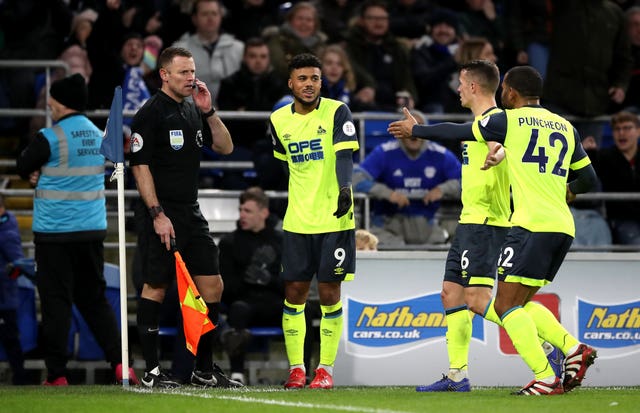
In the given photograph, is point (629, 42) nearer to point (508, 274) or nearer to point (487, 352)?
point (487, 352)

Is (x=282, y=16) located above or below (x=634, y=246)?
above

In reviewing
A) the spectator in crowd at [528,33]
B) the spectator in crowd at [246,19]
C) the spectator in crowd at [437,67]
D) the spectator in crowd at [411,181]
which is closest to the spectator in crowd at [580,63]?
the spectator in crowd at [528,33]

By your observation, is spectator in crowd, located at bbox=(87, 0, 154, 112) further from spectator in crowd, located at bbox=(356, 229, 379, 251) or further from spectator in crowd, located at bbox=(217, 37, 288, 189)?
spectator in crowd, located at bbox=(356, 229, 379, 251)

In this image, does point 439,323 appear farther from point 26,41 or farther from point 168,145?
point 26,41

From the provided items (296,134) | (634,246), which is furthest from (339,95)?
(296,134)

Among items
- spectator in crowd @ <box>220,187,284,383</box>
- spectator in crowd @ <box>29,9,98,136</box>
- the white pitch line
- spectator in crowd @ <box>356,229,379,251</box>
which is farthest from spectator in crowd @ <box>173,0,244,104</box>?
the white pitch line

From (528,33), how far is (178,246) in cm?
783

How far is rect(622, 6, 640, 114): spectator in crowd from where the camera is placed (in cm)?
1589

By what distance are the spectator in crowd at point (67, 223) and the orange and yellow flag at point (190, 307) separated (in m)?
1.51

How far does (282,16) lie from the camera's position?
53.7 ft

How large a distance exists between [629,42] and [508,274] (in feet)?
24.0

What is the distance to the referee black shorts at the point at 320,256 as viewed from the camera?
32.0 feet

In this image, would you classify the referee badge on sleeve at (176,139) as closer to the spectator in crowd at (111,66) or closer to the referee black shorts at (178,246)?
the referee black shorts at (178,246)

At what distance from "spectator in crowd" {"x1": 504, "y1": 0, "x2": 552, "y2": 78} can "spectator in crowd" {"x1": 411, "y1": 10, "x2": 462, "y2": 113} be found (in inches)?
27.6
